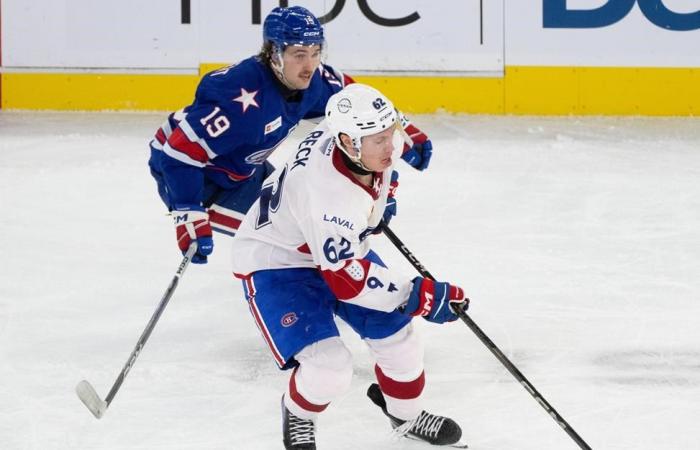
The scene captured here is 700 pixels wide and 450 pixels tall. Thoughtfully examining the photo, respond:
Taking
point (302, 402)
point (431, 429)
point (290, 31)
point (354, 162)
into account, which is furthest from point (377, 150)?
point (290, 31)

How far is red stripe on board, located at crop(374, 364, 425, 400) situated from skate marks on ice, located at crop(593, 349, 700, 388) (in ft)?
2.12

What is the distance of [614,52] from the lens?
21.9 ft

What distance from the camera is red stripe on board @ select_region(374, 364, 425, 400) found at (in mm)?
3018

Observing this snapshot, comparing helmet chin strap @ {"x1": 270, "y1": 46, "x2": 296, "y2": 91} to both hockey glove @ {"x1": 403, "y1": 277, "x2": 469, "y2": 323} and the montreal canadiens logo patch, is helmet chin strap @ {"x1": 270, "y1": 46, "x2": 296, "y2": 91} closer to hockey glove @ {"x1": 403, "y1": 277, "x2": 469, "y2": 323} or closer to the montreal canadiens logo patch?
the montreal canadiens logo patch

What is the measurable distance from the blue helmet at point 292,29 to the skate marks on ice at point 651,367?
4.00 feet

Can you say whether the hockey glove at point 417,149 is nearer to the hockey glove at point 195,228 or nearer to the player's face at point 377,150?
the hockey glove at point 195,228

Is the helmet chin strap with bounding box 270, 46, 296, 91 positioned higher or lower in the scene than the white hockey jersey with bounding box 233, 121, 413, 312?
higher

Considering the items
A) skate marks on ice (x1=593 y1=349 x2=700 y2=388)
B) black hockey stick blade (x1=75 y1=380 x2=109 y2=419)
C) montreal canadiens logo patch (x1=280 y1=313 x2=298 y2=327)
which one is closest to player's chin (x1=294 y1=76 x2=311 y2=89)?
montreal canadiens logo patch (x1=280 y1=313 x2=298 y2=327)

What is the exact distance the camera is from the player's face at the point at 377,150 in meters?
2.71

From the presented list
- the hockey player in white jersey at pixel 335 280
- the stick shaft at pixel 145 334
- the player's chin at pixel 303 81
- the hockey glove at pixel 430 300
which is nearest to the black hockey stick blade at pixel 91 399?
the stick shaft at pixel 145 334

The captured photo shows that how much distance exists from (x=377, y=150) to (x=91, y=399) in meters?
1.00

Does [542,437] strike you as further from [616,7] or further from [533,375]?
[616,7]

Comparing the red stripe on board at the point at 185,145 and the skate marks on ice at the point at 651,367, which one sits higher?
the red stripe on board at the point at 185,145

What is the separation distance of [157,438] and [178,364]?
1.83 feet
